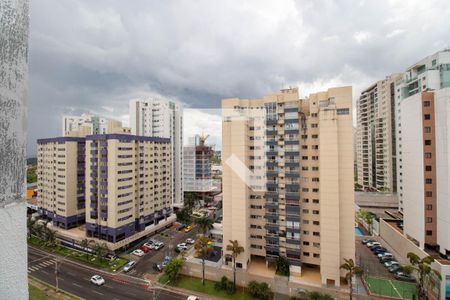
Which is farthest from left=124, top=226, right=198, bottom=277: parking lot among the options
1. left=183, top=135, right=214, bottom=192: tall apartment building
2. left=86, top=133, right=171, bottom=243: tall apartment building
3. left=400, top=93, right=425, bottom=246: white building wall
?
left=400, top=93, right=425, bottom=246: white building wall

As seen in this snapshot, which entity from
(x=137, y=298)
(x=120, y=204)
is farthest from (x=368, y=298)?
(x=120, y=204)

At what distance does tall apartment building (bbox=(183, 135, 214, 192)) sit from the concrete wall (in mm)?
30299

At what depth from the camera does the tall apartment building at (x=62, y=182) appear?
2053 cm

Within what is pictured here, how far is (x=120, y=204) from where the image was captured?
17.7 m

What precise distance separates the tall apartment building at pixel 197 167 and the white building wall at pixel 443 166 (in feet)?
76.5

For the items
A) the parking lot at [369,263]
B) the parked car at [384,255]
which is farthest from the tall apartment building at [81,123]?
the parked car at [384,255]

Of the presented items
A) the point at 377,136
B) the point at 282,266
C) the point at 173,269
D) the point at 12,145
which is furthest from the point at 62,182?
the point at 377,136

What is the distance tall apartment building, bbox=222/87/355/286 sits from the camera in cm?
1298

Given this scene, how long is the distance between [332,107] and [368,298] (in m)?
10.7

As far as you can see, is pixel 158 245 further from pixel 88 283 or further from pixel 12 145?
pixel 12 145

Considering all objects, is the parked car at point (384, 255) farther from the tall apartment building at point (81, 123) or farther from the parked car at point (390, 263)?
the tall apartment building at point (81, 123)

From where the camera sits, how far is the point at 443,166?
13148 mm

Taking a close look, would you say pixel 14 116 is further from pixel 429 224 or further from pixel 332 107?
pixel 429 224

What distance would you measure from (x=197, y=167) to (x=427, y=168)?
25.9 meters
